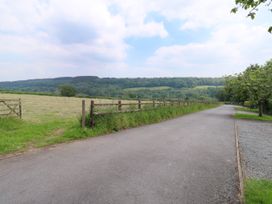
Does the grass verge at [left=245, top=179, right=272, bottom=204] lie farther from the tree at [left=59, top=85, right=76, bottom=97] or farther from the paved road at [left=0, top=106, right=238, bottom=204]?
the tree at [left=59, top=85, right=76, bottom=97]

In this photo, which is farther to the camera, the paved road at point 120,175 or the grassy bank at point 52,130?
the grassy bank at point 52,130

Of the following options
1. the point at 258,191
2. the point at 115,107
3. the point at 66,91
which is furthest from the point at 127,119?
the point at 66,91

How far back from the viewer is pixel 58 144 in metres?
8.16

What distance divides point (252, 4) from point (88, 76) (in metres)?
157

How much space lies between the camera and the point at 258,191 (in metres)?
4.39

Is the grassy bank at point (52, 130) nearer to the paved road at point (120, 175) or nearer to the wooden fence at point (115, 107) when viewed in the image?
the wooden fence at point (115, 107)

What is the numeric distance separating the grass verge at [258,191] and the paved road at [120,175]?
241 millimetres

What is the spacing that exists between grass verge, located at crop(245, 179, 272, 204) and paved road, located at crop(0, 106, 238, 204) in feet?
0.79

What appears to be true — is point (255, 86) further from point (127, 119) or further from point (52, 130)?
point (52, 130)

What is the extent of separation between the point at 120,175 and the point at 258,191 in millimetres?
2783

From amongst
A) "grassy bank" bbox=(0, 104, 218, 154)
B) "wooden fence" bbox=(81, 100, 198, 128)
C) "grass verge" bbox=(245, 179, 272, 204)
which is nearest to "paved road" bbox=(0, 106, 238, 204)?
"grass verge" bbox=(245, 179, 272, 204)

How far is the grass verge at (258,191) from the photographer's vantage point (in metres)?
4.00

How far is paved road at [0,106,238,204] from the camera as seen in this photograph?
3.99 meters

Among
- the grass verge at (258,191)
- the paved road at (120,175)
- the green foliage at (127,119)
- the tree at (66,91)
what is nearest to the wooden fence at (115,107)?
the green foliage at (127,119)
